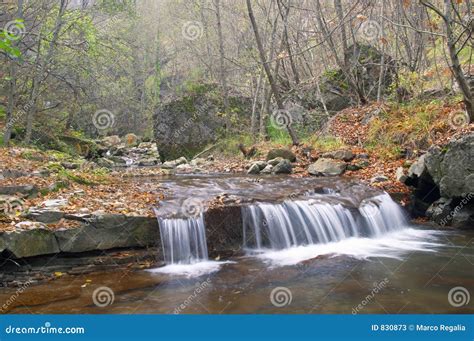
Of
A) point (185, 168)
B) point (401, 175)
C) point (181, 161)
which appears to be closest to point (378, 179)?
point (401, 175)

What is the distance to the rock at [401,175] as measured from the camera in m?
10.6

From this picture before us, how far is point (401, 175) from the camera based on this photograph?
10758 mm

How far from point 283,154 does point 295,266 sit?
7.71 meters

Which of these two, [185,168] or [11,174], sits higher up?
[11,174]

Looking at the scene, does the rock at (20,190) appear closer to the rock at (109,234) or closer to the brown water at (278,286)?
the rock at (109,234)

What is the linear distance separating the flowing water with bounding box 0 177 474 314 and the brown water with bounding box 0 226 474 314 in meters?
0.01

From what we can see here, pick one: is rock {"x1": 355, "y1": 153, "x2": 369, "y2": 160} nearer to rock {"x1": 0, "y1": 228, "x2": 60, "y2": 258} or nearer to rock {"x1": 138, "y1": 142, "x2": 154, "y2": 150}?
rock {"x1": 0, "y1": 228, "x2": 60, "y2": 258}

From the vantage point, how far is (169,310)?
5281 millimetres

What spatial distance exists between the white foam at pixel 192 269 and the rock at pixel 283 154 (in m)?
7.58

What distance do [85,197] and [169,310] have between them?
3533 millimetres

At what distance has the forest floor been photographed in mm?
7450

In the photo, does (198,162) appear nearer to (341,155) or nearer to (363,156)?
(341,155)

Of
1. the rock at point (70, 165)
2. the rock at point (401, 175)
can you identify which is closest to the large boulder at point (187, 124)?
the rock at point (70, 165)

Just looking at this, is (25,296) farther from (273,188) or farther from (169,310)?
(273,188)
